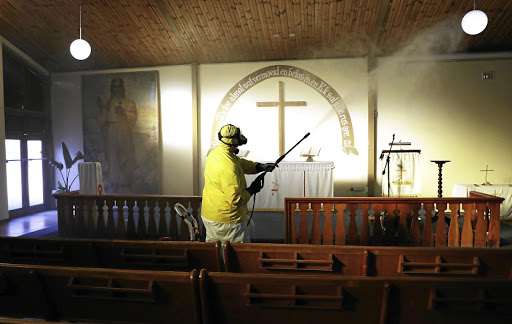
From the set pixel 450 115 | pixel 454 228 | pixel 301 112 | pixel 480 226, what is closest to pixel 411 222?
pixel 454 228

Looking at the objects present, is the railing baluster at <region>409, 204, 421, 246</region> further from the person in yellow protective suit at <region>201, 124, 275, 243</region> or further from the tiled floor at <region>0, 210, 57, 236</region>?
the tiled floor at <region>0, 210, 57, 236</region>

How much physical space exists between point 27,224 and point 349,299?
7899mm

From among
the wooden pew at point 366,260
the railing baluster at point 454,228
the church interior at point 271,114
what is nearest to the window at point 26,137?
the church interior at point 271,114

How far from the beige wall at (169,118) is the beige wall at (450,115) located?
4882 mm

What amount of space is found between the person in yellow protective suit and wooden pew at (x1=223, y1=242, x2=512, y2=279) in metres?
0.73

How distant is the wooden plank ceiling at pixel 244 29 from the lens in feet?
24.2

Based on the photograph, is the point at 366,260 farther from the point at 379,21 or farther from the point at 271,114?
the point at 271,114

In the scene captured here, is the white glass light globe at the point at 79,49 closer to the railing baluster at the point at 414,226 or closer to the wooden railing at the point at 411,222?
the wooden railing at the point at 411,222

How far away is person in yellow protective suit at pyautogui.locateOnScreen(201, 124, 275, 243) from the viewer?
140 inches

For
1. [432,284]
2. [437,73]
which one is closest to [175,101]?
[437,73]

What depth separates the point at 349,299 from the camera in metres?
2.05

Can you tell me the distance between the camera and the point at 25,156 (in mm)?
9141

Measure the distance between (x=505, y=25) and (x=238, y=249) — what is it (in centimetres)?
800

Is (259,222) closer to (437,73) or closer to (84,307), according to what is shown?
(84,307)
